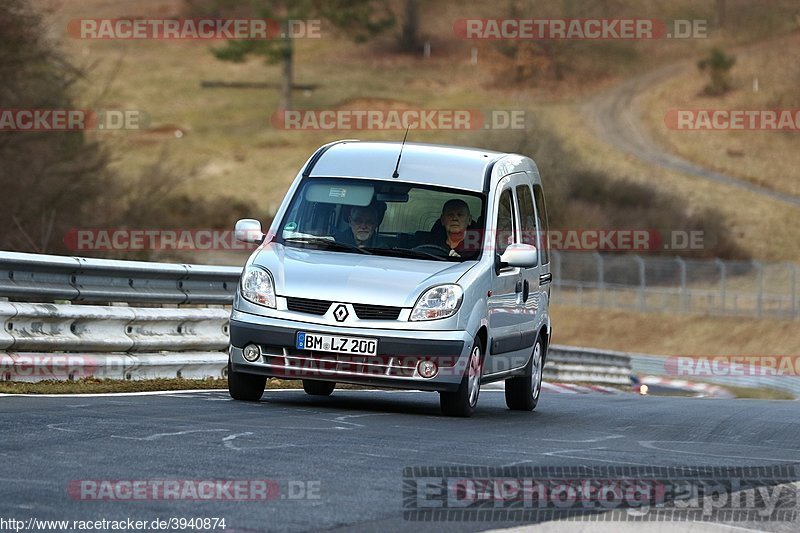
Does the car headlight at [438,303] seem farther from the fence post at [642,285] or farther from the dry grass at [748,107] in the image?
the dry grass at [748,107]

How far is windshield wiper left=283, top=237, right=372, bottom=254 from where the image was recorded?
12.5 meters

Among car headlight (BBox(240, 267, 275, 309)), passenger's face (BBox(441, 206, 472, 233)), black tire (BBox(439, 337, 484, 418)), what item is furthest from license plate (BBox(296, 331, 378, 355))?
passenger's face (BBox(441, 206, 472, 233))

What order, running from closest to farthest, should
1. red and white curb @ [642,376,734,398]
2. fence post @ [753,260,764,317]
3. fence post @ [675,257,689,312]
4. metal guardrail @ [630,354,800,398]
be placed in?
1. red and white curb @ [642,376,734,398]
2. metal guardrail @ [630,354,800,398]
3. fence post @ [675,257,689,312]
4. fence post @ [753,260,764,317]

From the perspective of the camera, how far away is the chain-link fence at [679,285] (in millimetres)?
51169

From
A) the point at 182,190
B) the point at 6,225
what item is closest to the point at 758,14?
the point at 182,190

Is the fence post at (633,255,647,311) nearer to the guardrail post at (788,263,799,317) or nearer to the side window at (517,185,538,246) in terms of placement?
the guardrail post at (788,263,799,317)

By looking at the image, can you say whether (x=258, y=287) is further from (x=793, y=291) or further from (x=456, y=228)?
(x=793, y=291)

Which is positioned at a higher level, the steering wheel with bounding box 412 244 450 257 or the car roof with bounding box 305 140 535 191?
the car roof with bounding box 305 140 535 191

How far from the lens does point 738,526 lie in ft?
23.5

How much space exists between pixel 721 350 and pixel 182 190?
131 feet

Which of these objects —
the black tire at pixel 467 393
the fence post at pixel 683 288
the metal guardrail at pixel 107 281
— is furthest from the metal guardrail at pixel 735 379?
the black tire at pixel 467 393

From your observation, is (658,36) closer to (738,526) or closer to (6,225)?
(6,225)

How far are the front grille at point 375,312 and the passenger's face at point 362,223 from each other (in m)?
1.02

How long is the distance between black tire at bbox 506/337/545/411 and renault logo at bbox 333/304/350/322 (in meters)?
2.97
